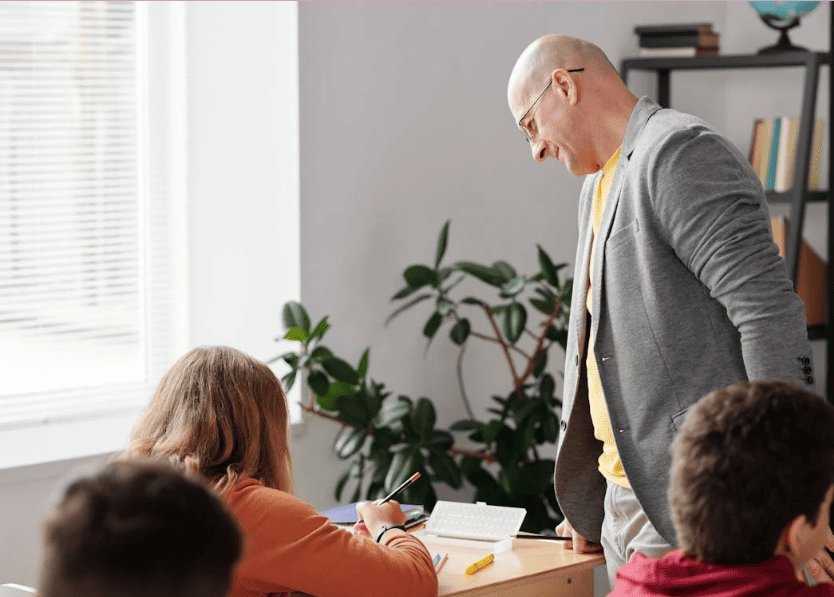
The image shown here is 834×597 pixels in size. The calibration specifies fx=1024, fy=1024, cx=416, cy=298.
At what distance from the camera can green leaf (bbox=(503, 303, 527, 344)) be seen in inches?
128

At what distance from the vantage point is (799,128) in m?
3.97

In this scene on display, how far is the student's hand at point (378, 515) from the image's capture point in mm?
1938

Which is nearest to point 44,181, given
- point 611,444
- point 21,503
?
point 21,503

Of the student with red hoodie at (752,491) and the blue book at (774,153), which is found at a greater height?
the blue book at (774,153)

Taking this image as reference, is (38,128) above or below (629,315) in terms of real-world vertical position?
above

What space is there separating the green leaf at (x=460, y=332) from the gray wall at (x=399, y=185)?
0.82 ft

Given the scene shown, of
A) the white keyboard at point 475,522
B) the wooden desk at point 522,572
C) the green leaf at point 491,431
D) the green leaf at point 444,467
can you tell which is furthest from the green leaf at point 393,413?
the wooden desk at point 522,572

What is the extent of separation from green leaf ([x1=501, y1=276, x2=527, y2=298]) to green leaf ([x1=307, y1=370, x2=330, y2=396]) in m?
0.66

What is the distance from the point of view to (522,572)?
6.25ft

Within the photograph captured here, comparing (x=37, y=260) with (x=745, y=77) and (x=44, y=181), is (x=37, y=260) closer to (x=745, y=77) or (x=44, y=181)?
(x=44, y=181)

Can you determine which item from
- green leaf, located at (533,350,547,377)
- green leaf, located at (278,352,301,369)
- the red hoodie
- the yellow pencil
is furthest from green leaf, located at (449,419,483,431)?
the red hoodie

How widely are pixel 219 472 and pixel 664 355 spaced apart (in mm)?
759

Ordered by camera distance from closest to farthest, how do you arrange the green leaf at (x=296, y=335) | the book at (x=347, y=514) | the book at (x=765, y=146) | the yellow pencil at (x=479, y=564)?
the yellow pencil at (x=479, y=564), the book at (x=347, y=514), the green leaf at (x=296, y=335), the book at (x=765, y=146)

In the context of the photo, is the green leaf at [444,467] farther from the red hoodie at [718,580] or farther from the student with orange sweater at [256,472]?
the red hoodie at [718,580]
